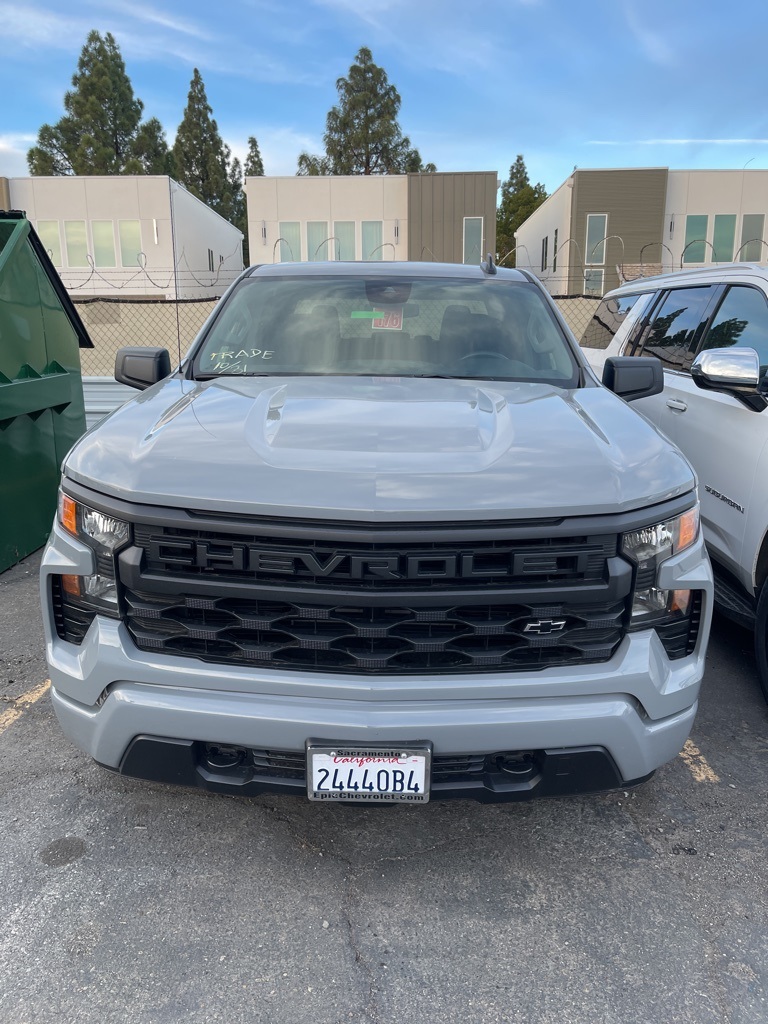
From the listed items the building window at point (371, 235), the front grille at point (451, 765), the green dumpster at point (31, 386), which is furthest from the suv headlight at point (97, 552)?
the building window at point (371, 235)

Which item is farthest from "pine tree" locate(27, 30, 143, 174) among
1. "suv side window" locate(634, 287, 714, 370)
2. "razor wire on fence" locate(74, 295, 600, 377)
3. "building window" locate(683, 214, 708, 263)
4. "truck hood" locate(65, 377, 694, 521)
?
"truck hood" locate(65, 377, 694, 521)

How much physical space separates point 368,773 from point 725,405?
2.75 m

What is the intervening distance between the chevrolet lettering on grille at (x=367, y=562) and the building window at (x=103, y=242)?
90.3 ft

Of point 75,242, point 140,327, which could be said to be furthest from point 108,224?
point 140,327

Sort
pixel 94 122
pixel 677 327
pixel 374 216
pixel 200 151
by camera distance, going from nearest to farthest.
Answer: pixel 677 327 < pixel 374 216 < pixel 94 122 < pixel 200 151

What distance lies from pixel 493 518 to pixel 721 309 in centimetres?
293

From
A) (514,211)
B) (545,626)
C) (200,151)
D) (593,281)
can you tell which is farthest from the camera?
(514,211)

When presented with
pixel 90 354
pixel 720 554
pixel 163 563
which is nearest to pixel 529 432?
pixel 163 563

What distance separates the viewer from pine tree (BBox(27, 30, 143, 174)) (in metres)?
47.3

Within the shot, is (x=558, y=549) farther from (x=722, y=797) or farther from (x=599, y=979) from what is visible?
(x=722, y=797)

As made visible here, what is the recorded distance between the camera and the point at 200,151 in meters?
52.6

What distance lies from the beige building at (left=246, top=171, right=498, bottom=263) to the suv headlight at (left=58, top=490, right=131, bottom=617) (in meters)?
24.6

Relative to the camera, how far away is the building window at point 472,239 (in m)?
26.0

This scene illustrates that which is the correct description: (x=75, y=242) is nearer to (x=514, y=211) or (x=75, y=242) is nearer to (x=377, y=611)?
(x=377, y=611)
